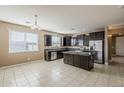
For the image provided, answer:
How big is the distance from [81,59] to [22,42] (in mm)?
3936

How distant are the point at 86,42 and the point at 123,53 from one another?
4.82 metres

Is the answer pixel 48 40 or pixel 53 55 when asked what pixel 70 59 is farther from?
pixel 48 40

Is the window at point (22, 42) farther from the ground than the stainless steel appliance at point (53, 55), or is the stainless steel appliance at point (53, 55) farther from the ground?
the window at point (22, 42)

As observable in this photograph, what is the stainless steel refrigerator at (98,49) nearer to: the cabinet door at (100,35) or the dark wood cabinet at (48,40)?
the cabinet door at (100,35)

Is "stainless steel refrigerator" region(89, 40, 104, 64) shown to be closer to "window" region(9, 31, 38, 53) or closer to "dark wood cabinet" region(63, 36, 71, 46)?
"dark wood cabinet" region(63, 36, 71, 46)

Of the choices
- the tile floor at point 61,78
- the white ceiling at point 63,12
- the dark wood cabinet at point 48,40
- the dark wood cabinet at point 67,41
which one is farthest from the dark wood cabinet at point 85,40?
the tile floor at point 61,78

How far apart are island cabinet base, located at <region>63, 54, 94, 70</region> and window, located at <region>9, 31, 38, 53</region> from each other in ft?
8.47

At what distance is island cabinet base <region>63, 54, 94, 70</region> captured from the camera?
545 centimetres

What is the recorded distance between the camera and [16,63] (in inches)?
245

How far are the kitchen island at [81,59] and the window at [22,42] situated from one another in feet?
8.40

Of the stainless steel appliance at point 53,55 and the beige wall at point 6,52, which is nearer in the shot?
the beige wall at point 6,52

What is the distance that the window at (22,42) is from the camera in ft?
20.3

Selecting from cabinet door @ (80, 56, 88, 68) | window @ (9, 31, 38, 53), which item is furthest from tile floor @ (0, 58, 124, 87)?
window @ (9, 31, 38, 53)
